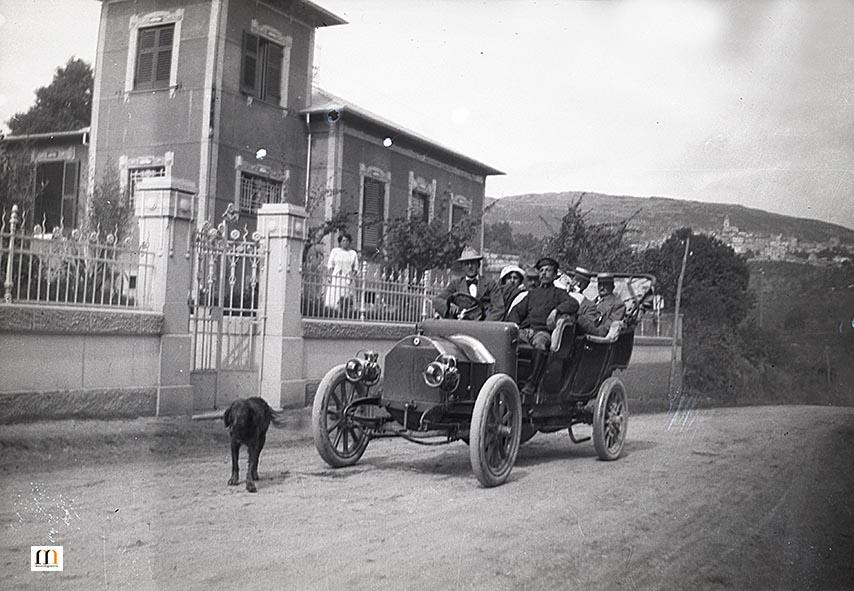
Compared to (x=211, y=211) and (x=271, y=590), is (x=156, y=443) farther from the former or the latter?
(x=211, y=211)

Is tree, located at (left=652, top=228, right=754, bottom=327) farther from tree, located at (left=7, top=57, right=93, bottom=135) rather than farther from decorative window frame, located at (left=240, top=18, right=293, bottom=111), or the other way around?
tree, located at (left=7, top=57, right=93, bottom=135)

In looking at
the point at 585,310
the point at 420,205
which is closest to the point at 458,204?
the point at 420,205

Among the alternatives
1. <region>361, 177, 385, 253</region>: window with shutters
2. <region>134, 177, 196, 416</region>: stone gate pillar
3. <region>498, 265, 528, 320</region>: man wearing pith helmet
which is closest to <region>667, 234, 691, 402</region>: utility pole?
<region>498, 265, 528, 320</region>: man wearing pith helmet

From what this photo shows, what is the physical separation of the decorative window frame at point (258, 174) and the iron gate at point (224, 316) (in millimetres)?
4012

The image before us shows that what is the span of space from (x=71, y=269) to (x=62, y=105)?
512cm

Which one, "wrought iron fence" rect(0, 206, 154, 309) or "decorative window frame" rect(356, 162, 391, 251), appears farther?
"decorative window frame" rect(356, 162, 391, 251)

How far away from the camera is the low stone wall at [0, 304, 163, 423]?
6594mm

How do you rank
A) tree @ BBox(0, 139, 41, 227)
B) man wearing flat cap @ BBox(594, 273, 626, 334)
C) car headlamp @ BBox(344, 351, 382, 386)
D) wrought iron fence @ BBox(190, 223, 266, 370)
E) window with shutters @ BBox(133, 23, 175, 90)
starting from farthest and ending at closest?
window with shutters @ BBox(133, 23, 175, 90) < tree @ BBox(0, 139, 41, 227) < wrought iron fence @ BBox(190, 223, 266, 370) < man wearing flat cap @ BBox(594, 273, 626, 334) < car headlamp @ BBox(344, 351, 382, 386)

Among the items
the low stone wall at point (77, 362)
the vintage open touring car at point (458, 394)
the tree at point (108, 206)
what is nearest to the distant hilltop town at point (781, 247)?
the vintage open touring car at point (458, 394)

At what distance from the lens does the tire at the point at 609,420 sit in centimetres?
733

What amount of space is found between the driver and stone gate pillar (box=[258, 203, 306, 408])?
257 cm

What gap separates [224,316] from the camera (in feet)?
30.0

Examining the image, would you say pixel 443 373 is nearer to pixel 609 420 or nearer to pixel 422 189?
pixel 609 420

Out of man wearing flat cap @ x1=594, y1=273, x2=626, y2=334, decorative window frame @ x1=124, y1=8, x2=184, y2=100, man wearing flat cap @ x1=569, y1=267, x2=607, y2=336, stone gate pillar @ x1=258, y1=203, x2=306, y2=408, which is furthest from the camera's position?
decorative window frame @ x1=124, y1=8, x2=184, y2=100
